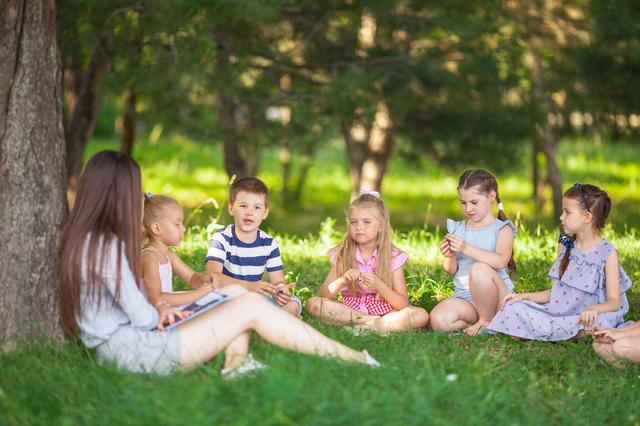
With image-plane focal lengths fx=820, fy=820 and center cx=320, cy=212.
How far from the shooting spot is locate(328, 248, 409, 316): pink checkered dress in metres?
4.48

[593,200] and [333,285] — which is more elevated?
[593,200]

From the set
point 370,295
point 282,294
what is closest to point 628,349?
point 370,295

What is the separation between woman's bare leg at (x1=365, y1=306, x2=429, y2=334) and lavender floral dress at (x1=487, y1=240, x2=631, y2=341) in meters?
0.37

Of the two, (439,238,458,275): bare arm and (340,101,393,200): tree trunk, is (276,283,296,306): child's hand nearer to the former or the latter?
(439,238,458,275): bare arm

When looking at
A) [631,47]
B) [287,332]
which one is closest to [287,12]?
[631,47]

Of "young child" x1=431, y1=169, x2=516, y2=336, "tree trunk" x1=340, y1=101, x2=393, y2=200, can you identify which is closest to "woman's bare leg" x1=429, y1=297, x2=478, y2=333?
"young child" x1=431, y1=169, x2=516, y2=336

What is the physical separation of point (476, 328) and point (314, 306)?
0.87 metres

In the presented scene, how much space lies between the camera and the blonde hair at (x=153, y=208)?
3982 millimetres

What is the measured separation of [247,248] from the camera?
14.6ft

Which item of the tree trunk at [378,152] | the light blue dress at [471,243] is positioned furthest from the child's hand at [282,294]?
the tree trunk at [378,152]

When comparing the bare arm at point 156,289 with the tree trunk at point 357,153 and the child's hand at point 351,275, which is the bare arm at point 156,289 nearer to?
the child's hand at point 351,275

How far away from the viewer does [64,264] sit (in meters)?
3.35

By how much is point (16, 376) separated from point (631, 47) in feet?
22.7

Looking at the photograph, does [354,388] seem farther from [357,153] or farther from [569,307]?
[357,153]
